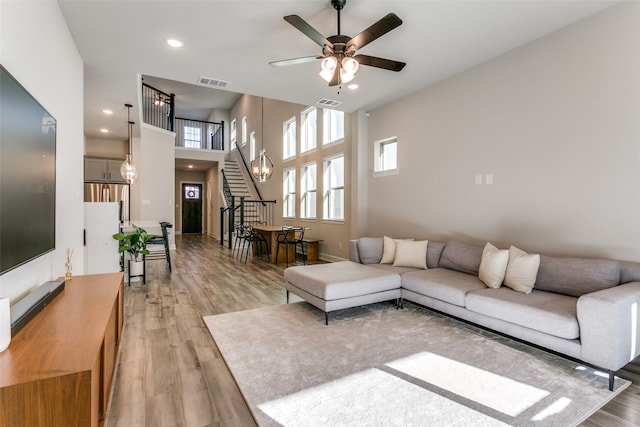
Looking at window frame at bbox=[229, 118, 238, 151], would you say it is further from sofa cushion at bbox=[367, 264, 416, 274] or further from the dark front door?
sofa cushion at bbox=[367, 264, 416, 274]

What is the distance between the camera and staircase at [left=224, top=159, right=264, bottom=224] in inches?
399

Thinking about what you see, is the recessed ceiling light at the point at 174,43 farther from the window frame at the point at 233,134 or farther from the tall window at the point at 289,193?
the window frame at the point at 233,134

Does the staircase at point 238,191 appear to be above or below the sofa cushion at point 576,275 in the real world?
above

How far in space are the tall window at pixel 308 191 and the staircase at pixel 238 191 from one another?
88.7 inches

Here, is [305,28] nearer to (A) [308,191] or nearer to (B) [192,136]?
(A) [308,191]

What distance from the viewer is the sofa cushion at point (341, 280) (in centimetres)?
324

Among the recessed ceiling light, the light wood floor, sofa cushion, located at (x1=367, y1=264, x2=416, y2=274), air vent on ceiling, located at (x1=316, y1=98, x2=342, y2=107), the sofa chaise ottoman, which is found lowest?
the light wood floor

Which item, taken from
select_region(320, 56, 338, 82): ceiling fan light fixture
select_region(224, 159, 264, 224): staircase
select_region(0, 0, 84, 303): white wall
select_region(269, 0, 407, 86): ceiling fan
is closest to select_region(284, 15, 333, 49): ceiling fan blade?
select_region(269, 0, 407, 86): ceiling fan

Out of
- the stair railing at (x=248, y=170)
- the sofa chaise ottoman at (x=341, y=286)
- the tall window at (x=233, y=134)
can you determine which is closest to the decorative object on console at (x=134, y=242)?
the sofa chaise ottoman at (x=341, y=286)

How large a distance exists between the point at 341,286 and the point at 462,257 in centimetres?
157

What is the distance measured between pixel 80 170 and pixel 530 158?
520 centimetres

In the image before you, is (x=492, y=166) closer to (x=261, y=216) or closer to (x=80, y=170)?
(x=80, y=170)

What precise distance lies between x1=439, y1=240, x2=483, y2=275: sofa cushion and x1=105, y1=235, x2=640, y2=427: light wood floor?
148 cm

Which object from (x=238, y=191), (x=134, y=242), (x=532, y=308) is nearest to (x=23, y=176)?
(x=134, y=242)
